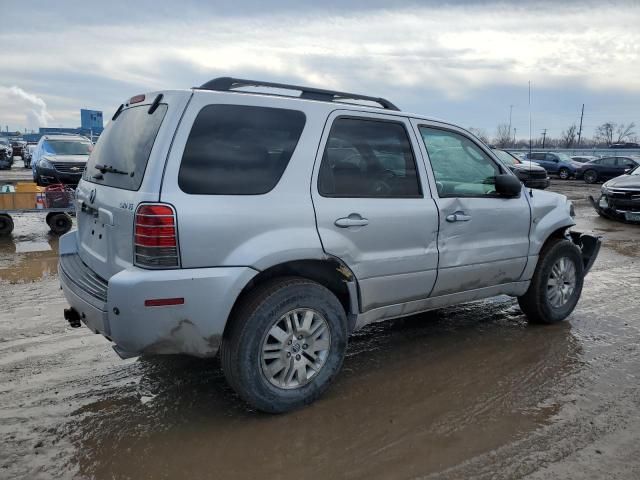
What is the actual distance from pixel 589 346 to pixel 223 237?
11.2 ft

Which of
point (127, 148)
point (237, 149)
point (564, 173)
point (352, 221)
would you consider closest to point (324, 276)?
point (352, 221)

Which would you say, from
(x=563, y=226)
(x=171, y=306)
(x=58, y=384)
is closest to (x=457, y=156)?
(x=563, y=226)

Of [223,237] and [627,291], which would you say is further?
[627,291]

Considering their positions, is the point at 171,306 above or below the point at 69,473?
above

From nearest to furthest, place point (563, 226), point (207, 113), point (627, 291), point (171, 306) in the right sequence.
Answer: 1. point (171, 306)
2. point (207, 113)
3. point (563, 226)
4. point (627, 291)

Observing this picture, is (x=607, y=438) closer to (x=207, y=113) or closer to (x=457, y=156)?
(x=457, y=156)

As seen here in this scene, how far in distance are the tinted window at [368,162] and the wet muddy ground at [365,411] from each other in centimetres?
140

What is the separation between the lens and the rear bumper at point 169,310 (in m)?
2.88

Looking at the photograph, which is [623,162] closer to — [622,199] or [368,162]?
[622,199]

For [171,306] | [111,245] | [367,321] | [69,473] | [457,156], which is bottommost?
[69,473]

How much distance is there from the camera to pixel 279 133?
11.0 ft

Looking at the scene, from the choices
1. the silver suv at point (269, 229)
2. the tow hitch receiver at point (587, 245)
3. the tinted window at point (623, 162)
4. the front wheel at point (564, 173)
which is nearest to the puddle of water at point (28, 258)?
the silver suv at point (269, 229)

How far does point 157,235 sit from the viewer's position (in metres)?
2.88

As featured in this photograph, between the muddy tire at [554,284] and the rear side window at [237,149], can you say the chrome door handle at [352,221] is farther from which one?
the muddy tire at [554,284]
